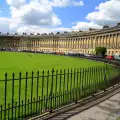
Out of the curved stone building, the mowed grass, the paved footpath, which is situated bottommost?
the paved footpath

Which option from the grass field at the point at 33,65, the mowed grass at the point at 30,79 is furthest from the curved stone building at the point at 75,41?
the mowed grass at the point at 30,79

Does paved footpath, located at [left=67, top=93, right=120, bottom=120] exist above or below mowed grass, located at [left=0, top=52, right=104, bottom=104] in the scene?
below

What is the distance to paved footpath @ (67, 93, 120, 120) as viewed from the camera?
1078 cm

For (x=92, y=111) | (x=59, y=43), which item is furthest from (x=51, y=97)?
(x=59, y=43)

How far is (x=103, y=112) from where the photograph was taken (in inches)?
459

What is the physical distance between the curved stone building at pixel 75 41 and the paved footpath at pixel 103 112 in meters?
97.6

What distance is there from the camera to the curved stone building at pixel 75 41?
115125mm

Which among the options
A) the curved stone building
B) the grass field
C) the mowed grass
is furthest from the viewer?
the curved stone building

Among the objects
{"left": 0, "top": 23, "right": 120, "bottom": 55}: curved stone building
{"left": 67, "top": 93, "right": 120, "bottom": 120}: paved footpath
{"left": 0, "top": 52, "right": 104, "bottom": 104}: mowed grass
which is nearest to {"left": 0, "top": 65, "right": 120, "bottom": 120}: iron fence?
{"left": 0, "top": 52, "right": 104, "bottom": 104}: mowed grass

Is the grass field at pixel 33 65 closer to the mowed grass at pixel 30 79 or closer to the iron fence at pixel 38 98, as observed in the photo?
the mowed grass at pixel 30 79

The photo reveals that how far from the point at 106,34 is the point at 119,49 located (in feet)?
48.4

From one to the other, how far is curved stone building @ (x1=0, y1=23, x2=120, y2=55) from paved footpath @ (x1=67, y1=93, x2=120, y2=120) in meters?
97.6

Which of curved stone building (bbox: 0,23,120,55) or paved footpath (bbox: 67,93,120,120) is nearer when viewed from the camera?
paved footpath (bbox: 67,93,120,120)

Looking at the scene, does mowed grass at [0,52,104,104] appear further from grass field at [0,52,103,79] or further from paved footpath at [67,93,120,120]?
paved footpath at [67,93,120,120]
